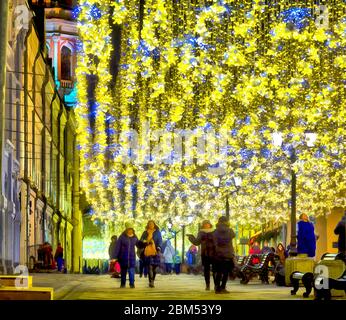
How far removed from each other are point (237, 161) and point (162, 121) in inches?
154

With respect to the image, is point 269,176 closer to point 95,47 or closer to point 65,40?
point 95,47

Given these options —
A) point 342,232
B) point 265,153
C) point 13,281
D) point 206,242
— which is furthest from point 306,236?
point 265,153

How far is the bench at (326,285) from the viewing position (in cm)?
2109

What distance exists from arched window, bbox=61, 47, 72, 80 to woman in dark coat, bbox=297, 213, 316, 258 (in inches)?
2794

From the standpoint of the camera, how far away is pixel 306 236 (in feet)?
95.8

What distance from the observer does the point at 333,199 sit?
57250 mm

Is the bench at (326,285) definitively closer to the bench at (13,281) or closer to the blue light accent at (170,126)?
the bench at (13,281)

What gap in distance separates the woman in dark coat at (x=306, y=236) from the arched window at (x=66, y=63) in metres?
71.0

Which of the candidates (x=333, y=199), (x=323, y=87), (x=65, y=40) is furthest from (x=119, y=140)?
(x=65, y=40)

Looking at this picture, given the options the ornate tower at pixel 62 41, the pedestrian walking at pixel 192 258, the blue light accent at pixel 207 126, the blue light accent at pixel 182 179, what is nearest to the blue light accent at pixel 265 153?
the blue light accent at pixel 207 126

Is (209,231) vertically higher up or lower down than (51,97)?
lower down

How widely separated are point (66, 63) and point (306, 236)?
71921 mm
